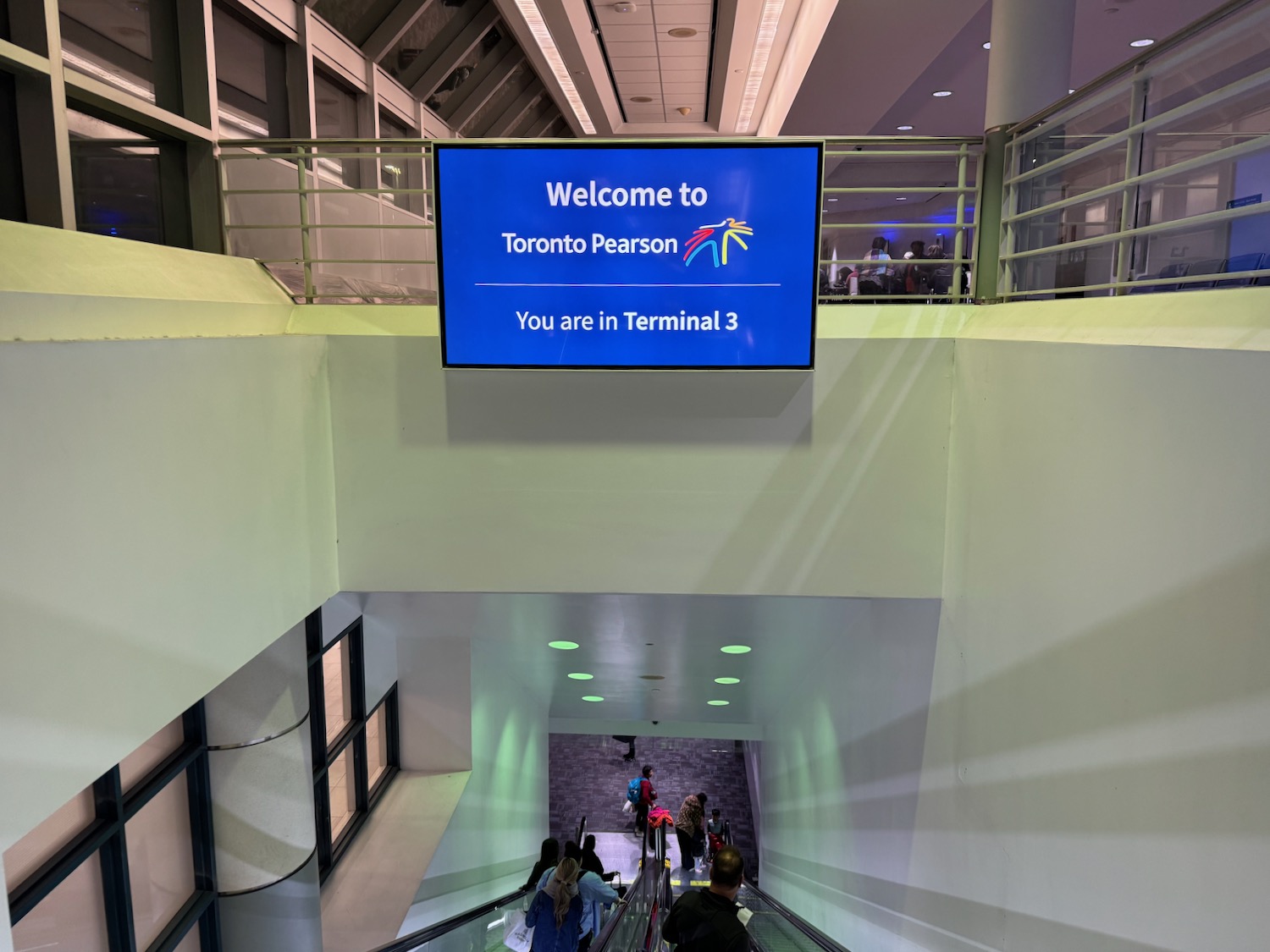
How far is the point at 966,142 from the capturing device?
12.6ft

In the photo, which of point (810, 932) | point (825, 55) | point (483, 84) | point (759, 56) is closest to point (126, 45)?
point (810, 932)

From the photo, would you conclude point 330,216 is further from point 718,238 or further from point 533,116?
point 533,116

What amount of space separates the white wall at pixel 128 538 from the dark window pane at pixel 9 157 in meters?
1.16

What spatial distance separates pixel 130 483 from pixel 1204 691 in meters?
3.01

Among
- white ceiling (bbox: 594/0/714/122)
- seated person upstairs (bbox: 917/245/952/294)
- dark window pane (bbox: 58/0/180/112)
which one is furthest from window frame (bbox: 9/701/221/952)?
white ceiling (bbox: 594/0/714/122)

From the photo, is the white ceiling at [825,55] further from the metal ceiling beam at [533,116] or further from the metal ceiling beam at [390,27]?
the metal ceiling beam at [390,27]

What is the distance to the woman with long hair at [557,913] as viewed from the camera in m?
5.50

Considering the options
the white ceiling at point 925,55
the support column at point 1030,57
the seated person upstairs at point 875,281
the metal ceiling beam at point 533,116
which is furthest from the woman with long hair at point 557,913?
the metal ceiling beam at point 533,116

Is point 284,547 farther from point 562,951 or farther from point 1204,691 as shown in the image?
point 562,951

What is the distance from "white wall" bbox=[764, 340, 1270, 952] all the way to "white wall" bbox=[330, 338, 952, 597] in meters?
0.30

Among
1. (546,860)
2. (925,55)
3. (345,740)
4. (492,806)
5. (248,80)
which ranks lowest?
(492,806)

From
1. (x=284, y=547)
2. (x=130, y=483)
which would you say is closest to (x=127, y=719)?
(x=130, y=483)

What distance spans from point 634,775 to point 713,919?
14.3m

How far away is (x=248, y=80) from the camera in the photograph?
5.33 metres
